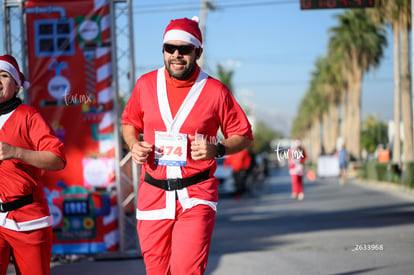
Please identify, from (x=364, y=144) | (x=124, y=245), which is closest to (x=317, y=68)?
(x=364, y=144)

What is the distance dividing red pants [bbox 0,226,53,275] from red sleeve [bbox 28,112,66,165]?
1.67ft

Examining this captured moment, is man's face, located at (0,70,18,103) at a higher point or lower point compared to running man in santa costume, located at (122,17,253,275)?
higher

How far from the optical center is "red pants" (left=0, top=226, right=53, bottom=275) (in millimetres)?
4184

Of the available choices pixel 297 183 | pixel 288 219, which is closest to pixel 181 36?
pixel 288 219

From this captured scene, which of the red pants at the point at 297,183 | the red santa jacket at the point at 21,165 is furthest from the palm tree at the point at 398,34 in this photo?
the red santa jacket at the point at 21,165

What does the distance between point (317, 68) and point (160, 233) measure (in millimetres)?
83345

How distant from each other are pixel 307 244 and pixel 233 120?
249 inches

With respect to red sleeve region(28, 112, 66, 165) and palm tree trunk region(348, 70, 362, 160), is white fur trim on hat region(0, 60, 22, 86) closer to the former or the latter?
red sleeve region(28, 112, 66, 165)

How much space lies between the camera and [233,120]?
4.43m

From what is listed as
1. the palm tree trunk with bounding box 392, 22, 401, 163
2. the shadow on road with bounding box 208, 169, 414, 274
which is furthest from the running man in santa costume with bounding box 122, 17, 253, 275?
the palm tree trunk with bounding box 392, 22, 401, 163

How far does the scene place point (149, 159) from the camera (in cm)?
432

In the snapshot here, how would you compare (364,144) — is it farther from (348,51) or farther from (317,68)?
(348,51)

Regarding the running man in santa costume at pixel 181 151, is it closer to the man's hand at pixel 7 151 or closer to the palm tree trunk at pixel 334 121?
the man's hand at pixel 7 151

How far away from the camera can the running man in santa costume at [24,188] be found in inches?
165
